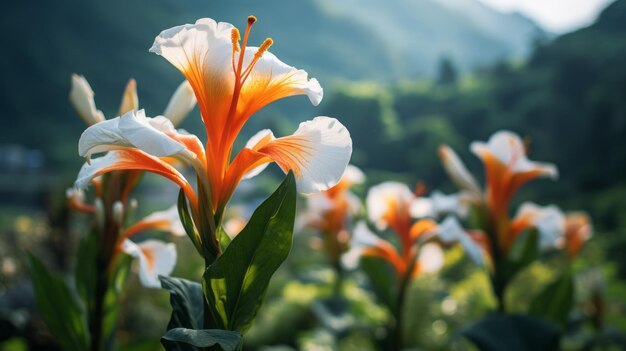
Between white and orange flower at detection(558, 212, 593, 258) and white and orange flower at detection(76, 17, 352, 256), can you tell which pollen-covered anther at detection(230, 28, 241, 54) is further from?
white and orange flower at detection(558, 212, 593, 258)

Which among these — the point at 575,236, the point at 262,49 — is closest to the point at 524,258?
the point at 262,49

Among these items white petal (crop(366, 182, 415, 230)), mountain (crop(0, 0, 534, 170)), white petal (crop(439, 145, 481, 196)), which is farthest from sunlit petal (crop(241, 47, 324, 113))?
mountain (crop(0, 0, 534, 170))

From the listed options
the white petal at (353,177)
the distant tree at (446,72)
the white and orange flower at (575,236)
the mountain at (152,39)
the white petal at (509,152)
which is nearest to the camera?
the white petal at (509,152)

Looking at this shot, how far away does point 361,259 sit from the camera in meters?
1.74

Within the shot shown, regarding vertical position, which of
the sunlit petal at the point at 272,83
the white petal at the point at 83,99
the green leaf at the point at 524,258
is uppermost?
the sunlit petal at the point at 272,83

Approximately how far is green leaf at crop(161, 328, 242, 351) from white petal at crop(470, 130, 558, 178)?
1058 mm

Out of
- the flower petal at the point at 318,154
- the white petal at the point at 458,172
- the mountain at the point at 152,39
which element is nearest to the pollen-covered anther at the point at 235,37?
the flower petal at the point at 318,154

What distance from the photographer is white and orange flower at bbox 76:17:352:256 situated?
2.20 feet

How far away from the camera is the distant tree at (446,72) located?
23333 mm

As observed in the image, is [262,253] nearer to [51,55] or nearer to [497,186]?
[497,186]

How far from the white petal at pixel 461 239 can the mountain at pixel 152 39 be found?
2126 centimetres

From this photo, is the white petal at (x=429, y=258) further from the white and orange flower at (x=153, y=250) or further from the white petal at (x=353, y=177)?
the white and orange flower at (x=153, y=250)

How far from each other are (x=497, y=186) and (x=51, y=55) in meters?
36.3

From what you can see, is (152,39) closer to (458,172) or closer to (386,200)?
(386,200)
